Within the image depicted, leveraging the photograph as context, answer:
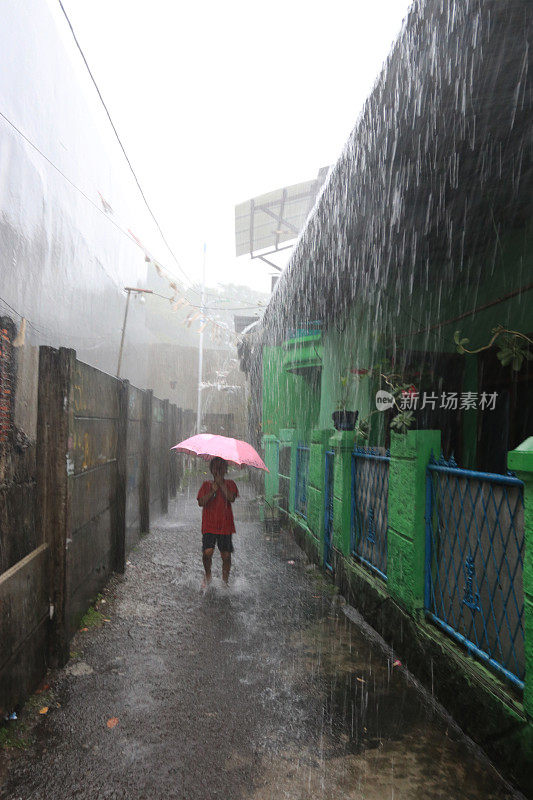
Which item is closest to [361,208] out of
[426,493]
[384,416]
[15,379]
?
[426,493]

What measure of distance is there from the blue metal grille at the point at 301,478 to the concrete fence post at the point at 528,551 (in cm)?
564

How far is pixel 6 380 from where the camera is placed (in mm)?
5148

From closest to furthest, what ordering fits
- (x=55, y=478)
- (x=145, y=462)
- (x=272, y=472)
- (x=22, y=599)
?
(x=22, y=599)
(x=55, y=478)
(x=145, y=462)
(x=272, y=472)

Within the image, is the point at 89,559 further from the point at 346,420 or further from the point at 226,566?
the point at 346,420

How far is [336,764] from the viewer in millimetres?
2646

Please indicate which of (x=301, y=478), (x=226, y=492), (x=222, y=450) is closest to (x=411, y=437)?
(x=222, y=450)

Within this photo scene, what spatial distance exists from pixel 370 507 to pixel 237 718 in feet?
8.51

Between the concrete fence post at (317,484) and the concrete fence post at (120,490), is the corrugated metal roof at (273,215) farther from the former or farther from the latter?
the concrete fence post at (120,490)

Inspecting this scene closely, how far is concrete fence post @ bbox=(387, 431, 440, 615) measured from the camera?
3857 mm

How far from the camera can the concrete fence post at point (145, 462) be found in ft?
26.5

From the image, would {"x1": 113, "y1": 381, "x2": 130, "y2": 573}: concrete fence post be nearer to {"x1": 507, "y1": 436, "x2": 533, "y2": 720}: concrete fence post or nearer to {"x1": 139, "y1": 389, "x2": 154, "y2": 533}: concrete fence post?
{"x1": 139, "y1": 389, "x2": 154, "y2": 533}: concrete fence post

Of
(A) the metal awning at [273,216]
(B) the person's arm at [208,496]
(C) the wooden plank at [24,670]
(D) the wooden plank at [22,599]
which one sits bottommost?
(C) the wooden plank at [24,670]

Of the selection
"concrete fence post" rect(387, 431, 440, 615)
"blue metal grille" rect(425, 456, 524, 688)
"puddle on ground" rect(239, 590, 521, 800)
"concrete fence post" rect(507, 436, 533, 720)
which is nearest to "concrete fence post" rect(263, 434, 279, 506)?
"concrete fence post" rect(387, 431, 440, 615)

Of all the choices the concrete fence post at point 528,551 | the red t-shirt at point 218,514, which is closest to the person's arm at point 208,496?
the red t-shirt at point 218,514
